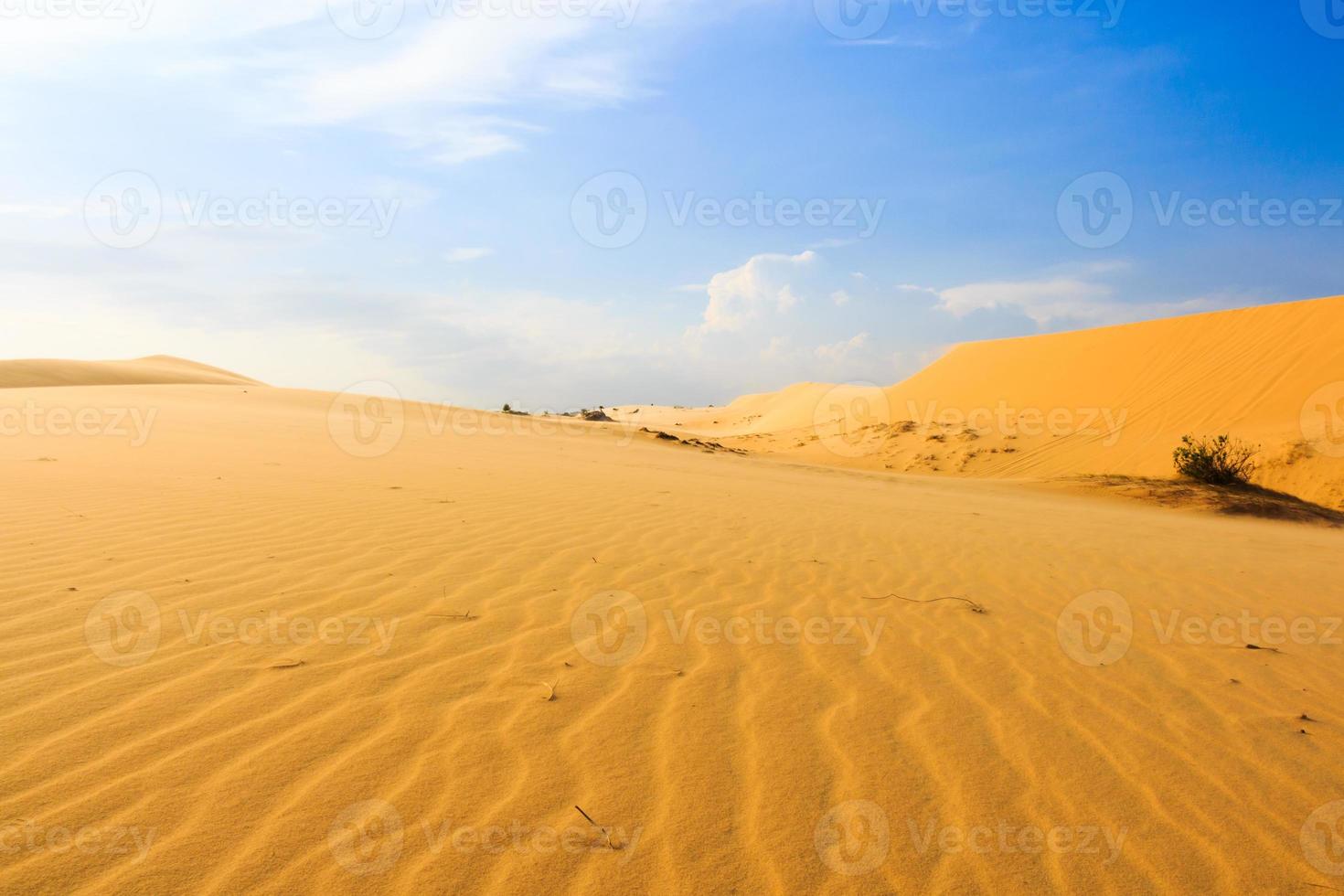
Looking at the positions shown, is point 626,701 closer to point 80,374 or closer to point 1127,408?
point 1127,408

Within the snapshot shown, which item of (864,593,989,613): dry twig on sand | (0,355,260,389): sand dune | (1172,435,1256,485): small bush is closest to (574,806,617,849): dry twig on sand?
(864,593,989,613): dry twig on sand

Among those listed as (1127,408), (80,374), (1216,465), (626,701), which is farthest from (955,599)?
(80,374)

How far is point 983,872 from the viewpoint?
1.96 metres

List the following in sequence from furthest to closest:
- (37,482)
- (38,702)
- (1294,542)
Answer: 1. (1294,542)
2. (37,482)
3. (38,702)

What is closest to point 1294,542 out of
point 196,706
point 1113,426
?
point 196,706

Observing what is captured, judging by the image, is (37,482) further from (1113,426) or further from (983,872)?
(1113,426)

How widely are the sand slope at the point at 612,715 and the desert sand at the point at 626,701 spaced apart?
14 millimetres

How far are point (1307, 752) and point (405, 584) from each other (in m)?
4.29

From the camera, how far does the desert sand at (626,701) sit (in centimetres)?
193

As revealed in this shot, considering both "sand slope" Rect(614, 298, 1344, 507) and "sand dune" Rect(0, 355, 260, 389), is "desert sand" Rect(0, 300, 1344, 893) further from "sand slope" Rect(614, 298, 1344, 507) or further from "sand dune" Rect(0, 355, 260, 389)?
"sand dune" Rect(0, 355, 260, 389)

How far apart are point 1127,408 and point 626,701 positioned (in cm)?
2269

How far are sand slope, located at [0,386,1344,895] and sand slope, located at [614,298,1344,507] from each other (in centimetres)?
1240

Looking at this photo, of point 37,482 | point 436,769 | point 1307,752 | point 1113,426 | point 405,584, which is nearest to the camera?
point 436,769

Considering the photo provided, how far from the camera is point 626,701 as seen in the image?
279cm
